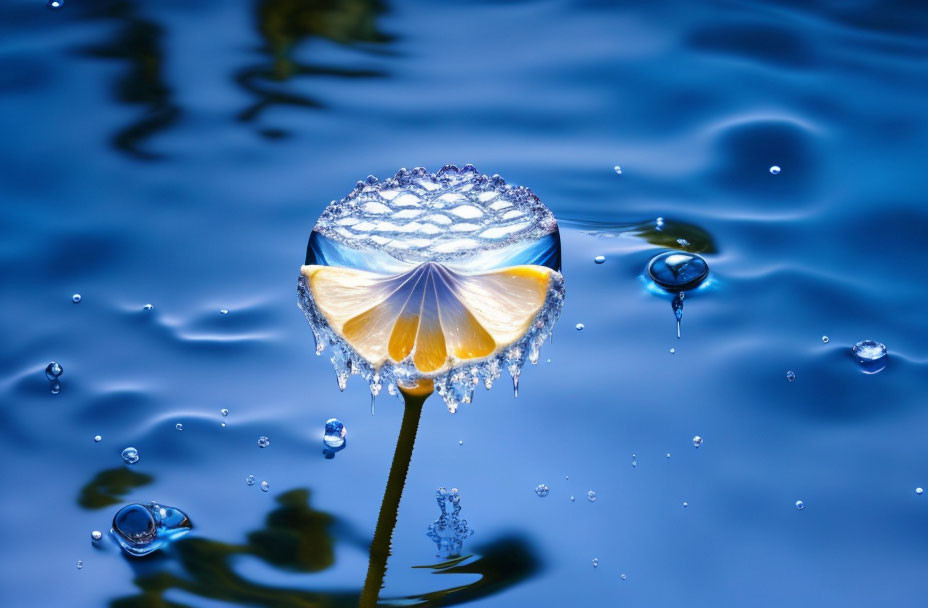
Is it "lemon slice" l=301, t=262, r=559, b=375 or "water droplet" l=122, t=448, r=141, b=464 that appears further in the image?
"water droplet" l=122, t=448, r=141, b=464

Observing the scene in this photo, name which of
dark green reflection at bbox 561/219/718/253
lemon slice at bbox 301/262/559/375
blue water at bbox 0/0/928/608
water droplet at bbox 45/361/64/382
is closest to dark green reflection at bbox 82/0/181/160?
blue water at bbox 0/0/928/608

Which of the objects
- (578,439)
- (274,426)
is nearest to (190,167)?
(274,426)

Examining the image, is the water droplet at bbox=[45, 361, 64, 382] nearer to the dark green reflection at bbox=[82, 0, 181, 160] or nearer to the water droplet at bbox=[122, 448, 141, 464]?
the water droplet at bbox=[122, 448, 141, 464]

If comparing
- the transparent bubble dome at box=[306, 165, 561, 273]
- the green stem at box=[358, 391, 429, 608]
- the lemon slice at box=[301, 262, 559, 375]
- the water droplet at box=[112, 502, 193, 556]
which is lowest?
the water droplet at box=[112, 502, 193, 556]

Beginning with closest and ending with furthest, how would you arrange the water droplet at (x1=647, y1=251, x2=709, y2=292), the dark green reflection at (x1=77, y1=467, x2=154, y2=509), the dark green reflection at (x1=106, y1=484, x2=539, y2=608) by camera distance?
the dark green reflection at (x1=106, y1=484, x2=539, y2=608) → the dark green reflection at (x1=77, y1=467, x2=154, y2=509) → the water droplet at (x1=647, y1=251, x2=709, y2=292)

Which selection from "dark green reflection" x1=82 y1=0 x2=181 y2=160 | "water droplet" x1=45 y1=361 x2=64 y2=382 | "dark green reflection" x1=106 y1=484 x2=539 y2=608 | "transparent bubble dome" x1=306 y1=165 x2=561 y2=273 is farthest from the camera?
"dark green reflection" x1=82 y1=0 x2=181 y2=160
